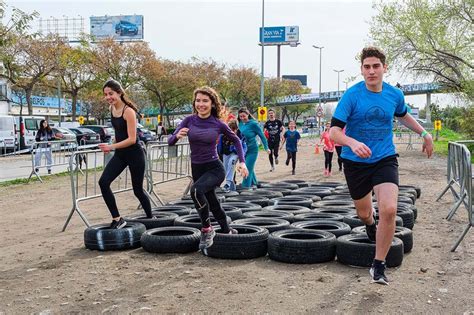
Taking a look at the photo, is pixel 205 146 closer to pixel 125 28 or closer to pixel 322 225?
pixel 322 225

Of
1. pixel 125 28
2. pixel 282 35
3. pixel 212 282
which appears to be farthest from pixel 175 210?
pixel 282 35

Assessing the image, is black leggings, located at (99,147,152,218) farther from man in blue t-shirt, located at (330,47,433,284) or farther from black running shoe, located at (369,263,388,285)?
black running shoe, located at (369,263,388,285)

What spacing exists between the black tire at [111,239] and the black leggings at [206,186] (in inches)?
44.7

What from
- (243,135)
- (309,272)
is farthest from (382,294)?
(243,135)

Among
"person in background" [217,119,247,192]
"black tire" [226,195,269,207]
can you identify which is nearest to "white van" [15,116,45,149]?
"person in background" [217,119,247,192]

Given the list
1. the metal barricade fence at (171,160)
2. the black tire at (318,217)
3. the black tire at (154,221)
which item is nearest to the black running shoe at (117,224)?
the black tire at (154,221)

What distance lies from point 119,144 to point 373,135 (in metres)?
3.08

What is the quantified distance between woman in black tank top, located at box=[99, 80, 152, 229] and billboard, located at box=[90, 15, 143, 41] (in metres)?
88.7

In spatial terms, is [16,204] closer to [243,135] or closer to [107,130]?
[243,135]

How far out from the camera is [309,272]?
540 centimetres

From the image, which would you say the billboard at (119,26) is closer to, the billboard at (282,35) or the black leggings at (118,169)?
the billboard at (282,35)

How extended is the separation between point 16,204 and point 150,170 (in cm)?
322

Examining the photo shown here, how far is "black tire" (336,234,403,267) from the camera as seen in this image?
214 inches

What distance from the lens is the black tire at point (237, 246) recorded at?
19.4 ft
